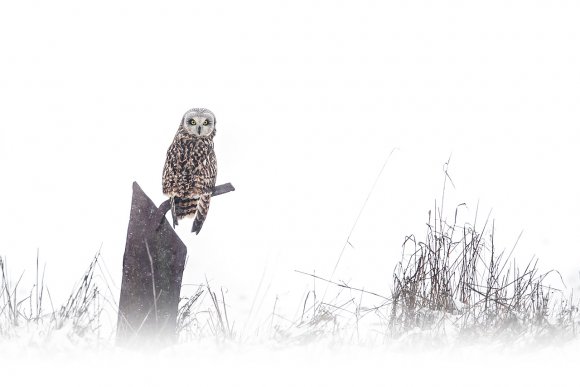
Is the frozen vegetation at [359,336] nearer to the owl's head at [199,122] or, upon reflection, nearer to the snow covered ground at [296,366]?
the snow covered ground at [296,366]

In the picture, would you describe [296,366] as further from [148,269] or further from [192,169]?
[192,169]

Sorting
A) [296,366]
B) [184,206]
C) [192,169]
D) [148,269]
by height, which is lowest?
[296,366]

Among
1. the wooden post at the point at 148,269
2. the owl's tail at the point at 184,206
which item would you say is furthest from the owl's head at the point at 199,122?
the wooden post at the point at 148,269

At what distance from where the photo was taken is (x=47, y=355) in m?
3.32

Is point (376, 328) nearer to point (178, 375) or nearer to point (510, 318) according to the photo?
point (510, 318)

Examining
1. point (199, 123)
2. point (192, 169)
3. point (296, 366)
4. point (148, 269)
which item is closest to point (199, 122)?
point (199, 123)

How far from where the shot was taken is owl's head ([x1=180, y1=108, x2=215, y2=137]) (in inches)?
200

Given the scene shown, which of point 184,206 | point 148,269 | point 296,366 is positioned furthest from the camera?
point 184,206

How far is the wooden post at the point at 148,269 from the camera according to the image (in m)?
3.88

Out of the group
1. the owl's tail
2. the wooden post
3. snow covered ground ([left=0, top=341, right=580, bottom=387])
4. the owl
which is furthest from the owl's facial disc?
snow covered ground ([left=0, top=341, right=580, bottom=387])

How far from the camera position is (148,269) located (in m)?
3.88

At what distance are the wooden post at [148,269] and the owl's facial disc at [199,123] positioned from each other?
1238mm

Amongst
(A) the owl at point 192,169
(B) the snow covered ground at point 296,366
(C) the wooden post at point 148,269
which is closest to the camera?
(B) the snow covered ground at point 296,366

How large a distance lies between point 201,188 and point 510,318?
188cm
